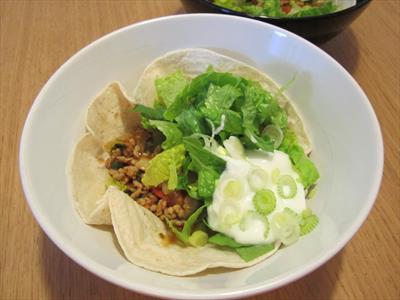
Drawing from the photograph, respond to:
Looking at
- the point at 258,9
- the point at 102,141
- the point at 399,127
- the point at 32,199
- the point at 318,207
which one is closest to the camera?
the point at 32,199

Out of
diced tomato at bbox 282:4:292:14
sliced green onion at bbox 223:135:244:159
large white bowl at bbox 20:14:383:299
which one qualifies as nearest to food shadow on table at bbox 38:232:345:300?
large white bowl at bbox 20:14:383:299

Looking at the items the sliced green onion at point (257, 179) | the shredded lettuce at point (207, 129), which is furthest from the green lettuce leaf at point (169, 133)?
the sliced green onion at point (257, 179)

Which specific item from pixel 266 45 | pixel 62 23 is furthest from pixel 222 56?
pixel 62 23

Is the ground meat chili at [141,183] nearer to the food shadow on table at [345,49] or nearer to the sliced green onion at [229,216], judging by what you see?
the sliced green onion at [229,216]

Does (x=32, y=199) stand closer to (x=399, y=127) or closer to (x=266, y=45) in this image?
(x=266, y=45)

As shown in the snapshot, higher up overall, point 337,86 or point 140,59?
point 337,86

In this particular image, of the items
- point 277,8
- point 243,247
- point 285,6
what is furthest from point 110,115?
point 285,6
